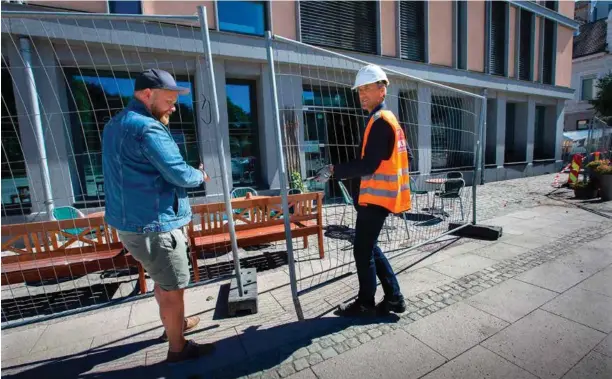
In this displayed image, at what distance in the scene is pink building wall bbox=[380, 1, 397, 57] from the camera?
31.7 ft

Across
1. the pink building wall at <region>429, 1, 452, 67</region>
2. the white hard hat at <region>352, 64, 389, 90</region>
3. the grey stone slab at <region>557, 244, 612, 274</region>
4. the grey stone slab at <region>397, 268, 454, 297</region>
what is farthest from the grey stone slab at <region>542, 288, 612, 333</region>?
the pink building wall at <region>429, 1, 452, 67</region>

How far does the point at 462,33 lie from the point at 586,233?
9.08 meters

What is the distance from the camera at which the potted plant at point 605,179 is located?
8.07 meters

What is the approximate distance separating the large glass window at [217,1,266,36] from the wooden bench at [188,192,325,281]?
5.19 m

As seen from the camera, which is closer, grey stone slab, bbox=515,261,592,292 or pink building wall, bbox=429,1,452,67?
grey stone slab, bbox=515,261,592,292

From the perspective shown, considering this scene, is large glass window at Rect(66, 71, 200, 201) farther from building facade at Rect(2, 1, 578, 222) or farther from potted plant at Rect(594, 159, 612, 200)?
potted plant at Rect(594, 159, 612, 200)

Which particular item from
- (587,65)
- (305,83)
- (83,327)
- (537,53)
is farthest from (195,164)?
(587,65)

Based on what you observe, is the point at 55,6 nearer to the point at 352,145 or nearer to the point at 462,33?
the point at 352,145

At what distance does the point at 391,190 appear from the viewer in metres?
2.48

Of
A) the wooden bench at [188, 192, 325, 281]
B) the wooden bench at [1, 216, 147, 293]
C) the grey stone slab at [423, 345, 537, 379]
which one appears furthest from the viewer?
the wooden bench at [188, 192, 325, 281]

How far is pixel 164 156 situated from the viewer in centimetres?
190

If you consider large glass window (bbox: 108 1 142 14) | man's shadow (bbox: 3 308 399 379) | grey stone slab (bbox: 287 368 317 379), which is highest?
large glass window (bbox: 108 1 142 14)

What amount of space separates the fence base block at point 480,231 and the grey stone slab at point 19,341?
217 inches

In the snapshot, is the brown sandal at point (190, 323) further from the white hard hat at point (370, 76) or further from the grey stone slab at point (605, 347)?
the grey stone slab at point (605, 347)
